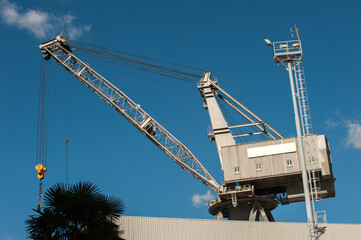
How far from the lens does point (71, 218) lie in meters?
31.7

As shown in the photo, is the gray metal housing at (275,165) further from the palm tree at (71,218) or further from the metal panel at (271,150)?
the palm tree at (71,218)

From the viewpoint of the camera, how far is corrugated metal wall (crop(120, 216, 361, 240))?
54562mm

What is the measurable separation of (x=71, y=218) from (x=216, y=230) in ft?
86.2

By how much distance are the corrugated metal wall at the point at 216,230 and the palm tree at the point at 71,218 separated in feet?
72.6

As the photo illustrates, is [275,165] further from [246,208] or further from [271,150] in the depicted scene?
[246,208]

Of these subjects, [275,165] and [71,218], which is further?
[275,165]

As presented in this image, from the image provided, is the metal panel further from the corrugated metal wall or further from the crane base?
the corrugated metal wall

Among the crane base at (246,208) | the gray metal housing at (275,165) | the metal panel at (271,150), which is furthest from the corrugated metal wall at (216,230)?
the metal panel at (271,150)

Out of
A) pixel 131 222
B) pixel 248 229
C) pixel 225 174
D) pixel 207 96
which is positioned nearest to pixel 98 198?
pixel 131 222

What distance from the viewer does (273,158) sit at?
206ft

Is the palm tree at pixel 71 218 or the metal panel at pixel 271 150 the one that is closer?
the palm tree at pixel 71 218

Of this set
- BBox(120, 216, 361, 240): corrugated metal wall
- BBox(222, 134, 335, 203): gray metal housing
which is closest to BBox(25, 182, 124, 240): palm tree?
BBox(120, 216, 361, 240): corrugated metal wall

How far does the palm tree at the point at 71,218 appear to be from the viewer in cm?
3139

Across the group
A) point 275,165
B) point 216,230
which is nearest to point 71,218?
point 216,230
